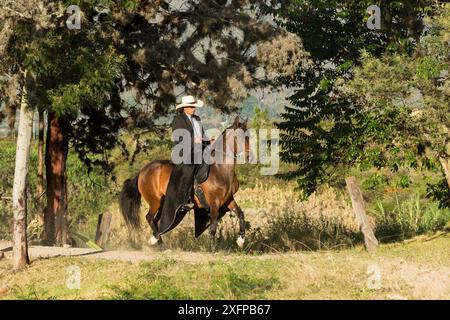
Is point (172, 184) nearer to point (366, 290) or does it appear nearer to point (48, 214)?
point (48, 214)

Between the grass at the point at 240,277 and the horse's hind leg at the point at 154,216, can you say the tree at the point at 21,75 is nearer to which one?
the grass at the point at 240,277

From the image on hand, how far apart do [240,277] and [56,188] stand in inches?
344

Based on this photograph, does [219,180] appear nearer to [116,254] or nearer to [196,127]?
[196,127]

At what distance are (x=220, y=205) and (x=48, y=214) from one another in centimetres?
561

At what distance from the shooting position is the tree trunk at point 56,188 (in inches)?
797

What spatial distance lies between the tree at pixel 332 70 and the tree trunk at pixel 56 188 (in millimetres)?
5564

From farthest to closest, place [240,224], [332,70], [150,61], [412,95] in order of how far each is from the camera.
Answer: [150,61] → [332,70] → [412,95] → [240,224]

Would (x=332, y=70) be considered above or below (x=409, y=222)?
above

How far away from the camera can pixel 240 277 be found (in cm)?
1284

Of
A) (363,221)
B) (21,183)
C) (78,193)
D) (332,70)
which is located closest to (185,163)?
(21,183)

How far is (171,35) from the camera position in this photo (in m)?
19.0

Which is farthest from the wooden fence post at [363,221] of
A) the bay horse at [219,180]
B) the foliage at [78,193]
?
the foliage at [78,193]
